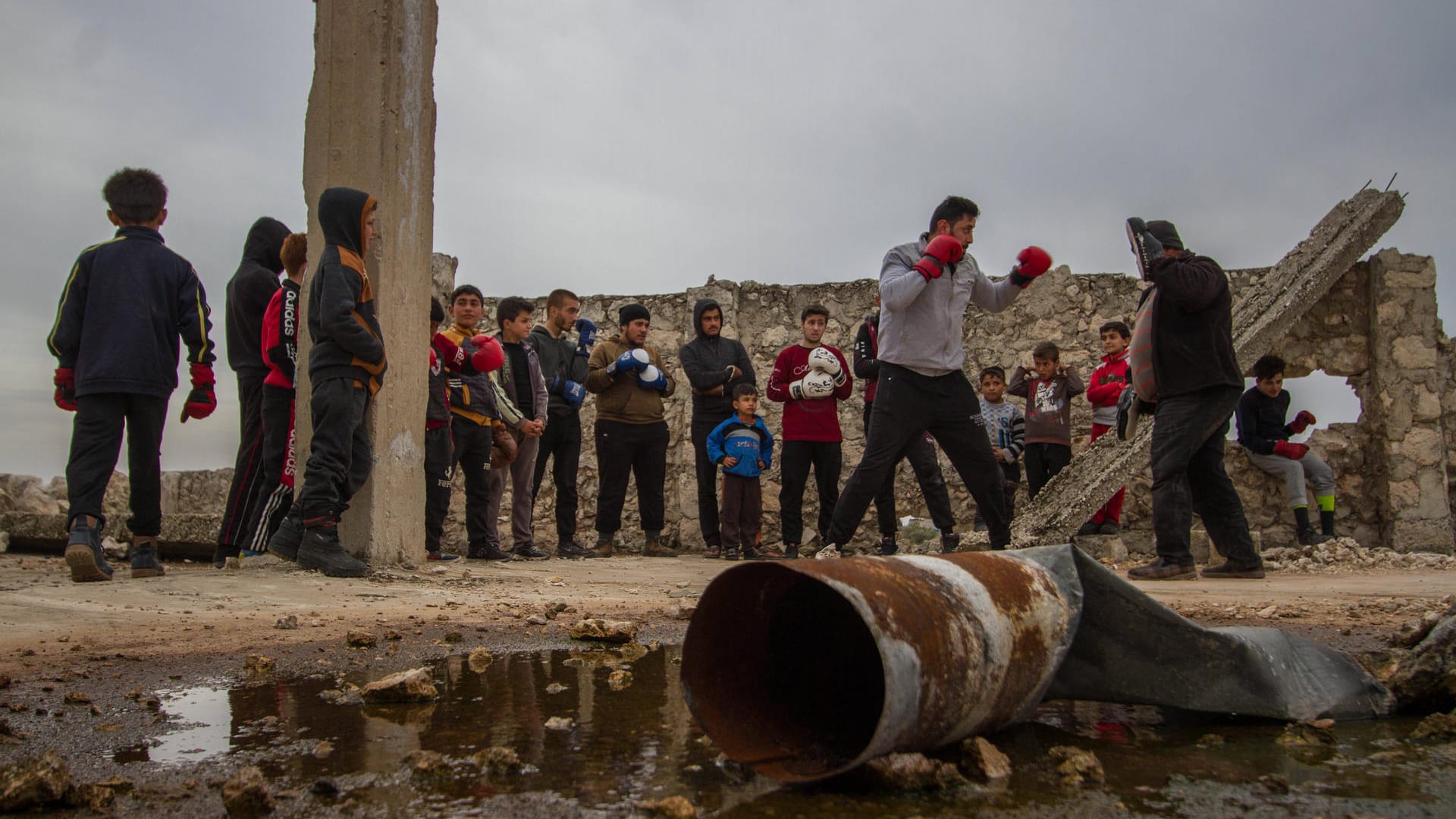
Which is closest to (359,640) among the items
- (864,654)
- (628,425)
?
→ (864,654)

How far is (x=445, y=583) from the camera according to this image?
4004 mm

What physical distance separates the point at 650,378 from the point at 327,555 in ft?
10.4

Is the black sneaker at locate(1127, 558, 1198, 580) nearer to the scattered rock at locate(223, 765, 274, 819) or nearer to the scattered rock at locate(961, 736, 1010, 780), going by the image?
the scattered rock at locate(961, 736, 1010, 780)

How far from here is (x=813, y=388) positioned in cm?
655

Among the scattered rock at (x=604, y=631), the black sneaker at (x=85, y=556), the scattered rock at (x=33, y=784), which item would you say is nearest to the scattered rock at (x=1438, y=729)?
the scattered rock at (x=604, y=631)

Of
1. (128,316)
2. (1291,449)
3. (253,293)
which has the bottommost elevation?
(1291,449)

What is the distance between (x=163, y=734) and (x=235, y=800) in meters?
0.55

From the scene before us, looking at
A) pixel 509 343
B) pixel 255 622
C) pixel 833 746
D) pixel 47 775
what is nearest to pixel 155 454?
pixel 255 622

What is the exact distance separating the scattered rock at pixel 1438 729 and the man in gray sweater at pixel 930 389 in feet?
9.58

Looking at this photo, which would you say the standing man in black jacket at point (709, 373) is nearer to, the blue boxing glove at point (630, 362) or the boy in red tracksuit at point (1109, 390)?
the blue boxing glove at point (630, 362)

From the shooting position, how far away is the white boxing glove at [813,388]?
655 centimetres

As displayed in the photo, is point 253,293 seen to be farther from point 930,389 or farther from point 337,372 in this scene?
point 930,389

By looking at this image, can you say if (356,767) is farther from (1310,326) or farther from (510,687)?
(1310,326)

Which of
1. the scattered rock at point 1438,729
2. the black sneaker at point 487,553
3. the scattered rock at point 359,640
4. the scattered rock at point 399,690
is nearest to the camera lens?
the scattered rock at point 1438,729
